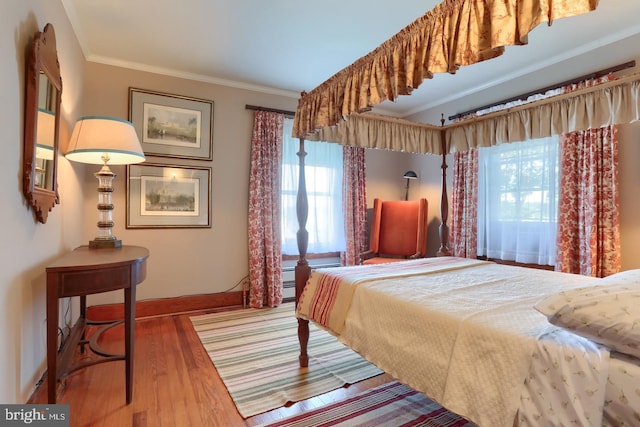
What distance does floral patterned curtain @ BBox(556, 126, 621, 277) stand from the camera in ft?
8.25

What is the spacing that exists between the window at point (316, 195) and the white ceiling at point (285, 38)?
0.85 m

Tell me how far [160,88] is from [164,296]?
6.99ft

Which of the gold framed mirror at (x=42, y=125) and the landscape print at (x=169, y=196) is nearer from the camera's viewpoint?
the gold framed mirror at (x=42, y=125)

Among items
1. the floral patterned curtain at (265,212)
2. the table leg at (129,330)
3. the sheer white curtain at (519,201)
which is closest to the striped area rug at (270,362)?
the floral patterned curtain at (265,212)

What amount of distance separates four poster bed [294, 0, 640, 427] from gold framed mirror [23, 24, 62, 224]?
4.77ft

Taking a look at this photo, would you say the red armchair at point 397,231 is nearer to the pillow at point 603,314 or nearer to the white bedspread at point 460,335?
the white bedspread at point 460,335

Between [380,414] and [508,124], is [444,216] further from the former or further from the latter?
[380,414]

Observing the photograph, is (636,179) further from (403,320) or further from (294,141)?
(294,141)

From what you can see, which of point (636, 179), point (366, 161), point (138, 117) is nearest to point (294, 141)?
point (366, 161)

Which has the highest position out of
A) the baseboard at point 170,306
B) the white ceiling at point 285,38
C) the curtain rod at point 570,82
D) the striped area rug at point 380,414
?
the white ceiling at point 285,38

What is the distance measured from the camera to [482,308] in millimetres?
1296

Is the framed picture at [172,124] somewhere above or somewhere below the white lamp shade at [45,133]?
above

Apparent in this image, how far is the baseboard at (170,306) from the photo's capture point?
301 centimetres

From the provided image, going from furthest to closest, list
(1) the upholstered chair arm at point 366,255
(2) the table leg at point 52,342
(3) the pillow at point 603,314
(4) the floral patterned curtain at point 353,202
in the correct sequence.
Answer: (4) the floral patterned curtain at point 353,202 < (1) the upholstered chair arm at point 366,255 < (2) the table leg at point 52,342 < (3) the pillow at point 603,314
